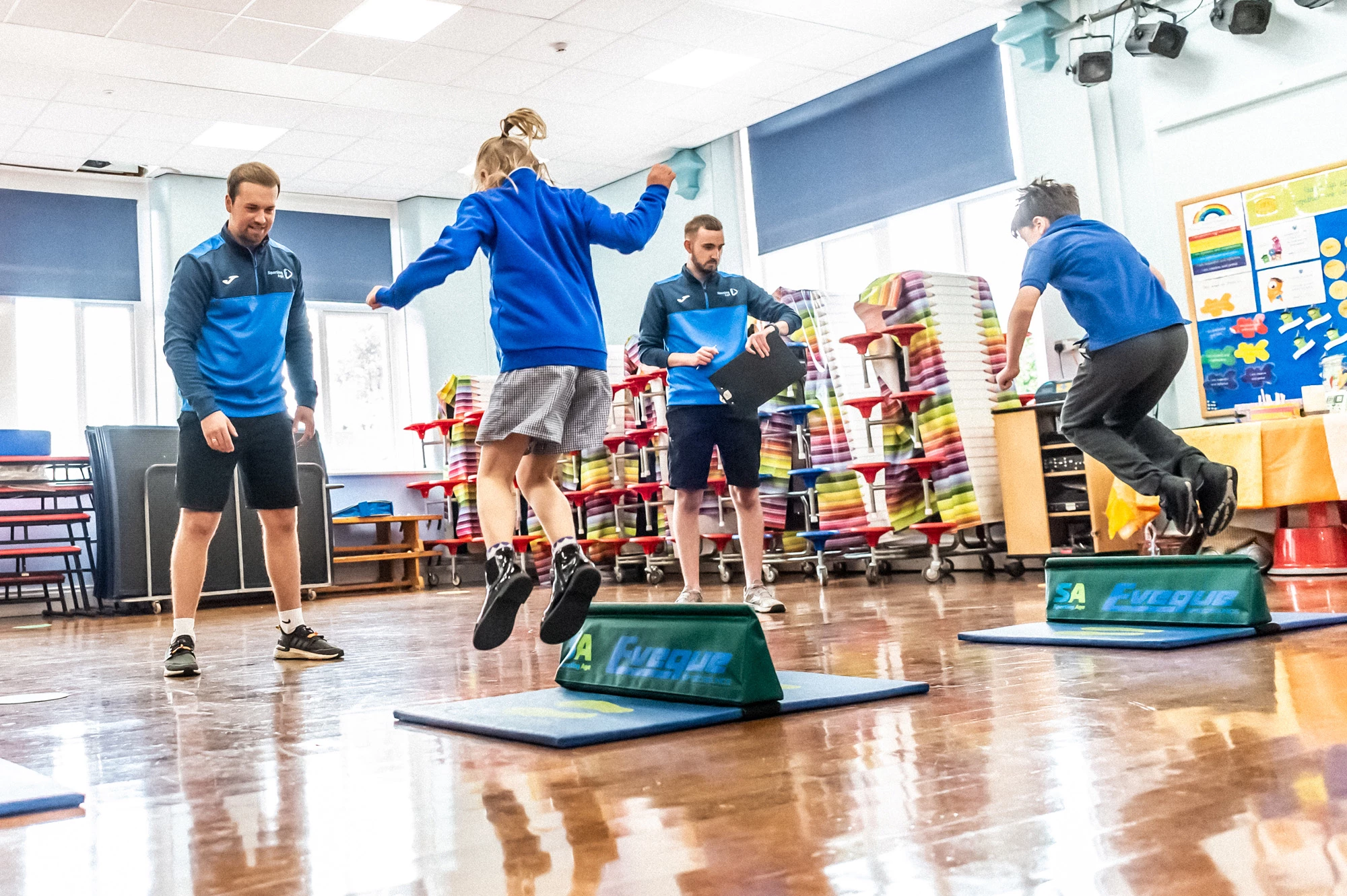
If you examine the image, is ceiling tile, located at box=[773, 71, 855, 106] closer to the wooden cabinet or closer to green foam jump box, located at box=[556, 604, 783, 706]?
the wooden cabinet

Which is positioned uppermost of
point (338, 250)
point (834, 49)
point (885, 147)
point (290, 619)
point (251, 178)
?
point (834, 49)

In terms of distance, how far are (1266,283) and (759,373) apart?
3.12 m

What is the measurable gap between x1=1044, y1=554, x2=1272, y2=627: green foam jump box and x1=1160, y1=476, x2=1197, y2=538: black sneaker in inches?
11.9

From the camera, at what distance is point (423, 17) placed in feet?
23.4

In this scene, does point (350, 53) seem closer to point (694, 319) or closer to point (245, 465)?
point (694, 319)

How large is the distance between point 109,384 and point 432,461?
276 centimetres

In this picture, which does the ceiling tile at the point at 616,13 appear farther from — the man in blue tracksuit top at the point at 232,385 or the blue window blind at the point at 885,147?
the man in blue tracksuit top at the point at 232,385

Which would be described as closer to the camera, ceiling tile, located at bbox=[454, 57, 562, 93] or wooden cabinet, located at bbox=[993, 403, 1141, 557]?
wooden cabinet, located at bbox=[993, 403, 1141, 557]

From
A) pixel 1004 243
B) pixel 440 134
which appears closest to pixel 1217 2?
pixel 1004 243

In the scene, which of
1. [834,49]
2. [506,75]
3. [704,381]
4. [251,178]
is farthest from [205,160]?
[251,178]

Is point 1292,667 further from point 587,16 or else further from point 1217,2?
point 587,16

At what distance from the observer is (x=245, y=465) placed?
3.55 m

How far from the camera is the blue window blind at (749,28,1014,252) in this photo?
7.84 metres

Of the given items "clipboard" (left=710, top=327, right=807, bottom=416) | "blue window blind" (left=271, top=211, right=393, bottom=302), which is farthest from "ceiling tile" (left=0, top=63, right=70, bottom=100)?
"clipboard" (left=710, top=327, right=807, bottom=416)
